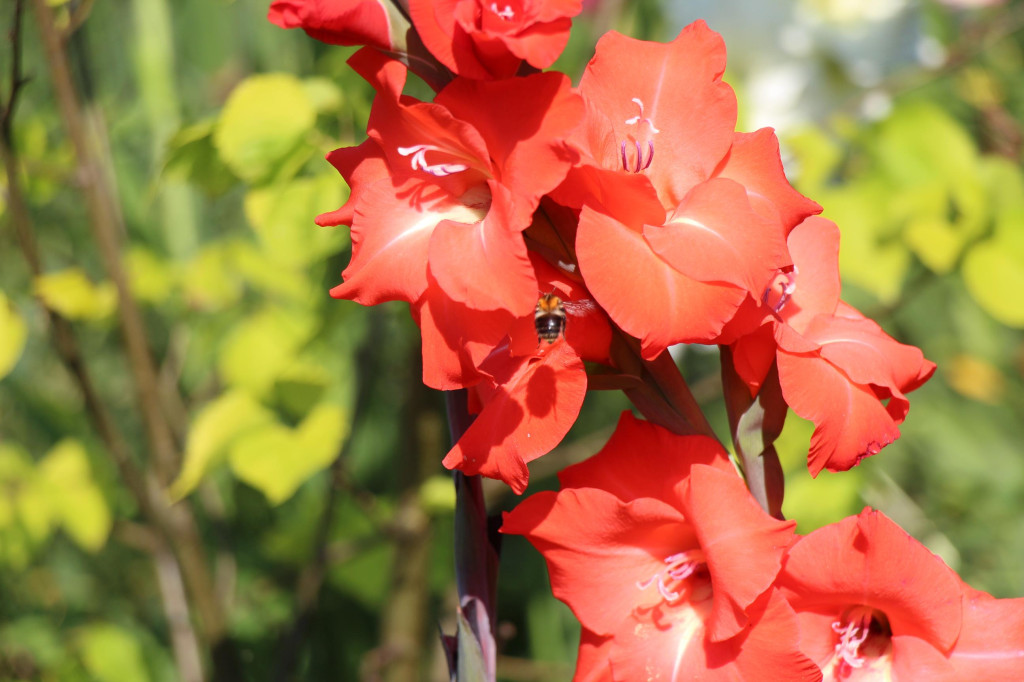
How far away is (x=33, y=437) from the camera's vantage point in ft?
4.35

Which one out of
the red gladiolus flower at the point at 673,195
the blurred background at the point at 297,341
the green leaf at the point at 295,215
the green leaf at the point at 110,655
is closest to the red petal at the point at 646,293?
the red gladiolus flower at the point at 673,195

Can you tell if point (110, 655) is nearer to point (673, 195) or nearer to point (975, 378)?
point (673, 195)

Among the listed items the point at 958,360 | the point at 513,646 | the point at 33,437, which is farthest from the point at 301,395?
the point at 958,360

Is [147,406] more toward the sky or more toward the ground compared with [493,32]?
more toward the ground

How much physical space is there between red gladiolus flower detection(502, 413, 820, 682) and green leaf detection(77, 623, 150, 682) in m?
0.76

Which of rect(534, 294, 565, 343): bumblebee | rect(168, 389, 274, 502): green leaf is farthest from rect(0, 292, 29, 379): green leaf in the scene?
rect(534, 294, 565, 343): bumblebee

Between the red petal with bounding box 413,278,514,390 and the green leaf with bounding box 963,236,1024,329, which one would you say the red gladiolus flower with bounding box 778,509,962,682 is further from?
the green leaf with bounding box 963,236,1024,329

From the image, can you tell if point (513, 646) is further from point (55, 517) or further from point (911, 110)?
point (911, 110)

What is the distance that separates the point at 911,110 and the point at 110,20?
1097 mm

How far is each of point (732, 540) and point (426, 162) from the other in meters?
0.17

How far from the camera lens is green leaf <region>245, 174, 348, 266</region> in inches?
26.4

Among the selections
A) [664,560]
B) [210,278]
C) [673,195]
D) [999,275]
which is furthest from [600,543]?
[210,278]

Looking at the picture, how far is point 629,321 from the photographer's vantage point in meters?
0.29

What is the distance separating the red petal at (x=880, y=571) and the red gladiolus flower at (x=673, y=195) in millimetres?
95
